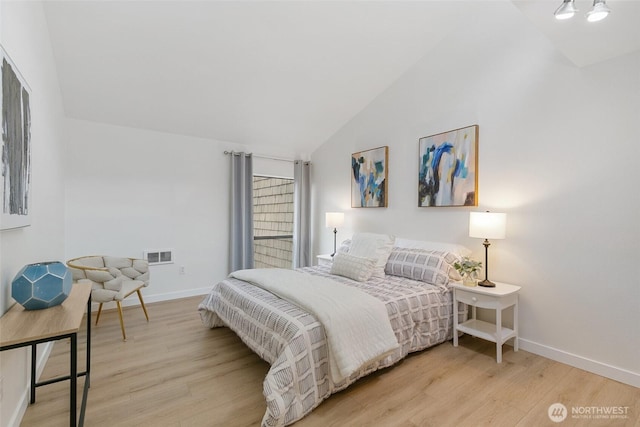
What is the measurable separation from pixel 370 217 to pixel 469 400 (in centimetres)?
258

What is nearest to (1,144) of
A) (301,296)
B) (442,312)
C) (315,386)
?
(301,296)

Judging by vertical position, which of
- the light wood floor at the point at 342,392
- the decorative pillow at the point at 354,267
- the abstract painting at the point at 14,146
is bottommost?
the light wood floor at the point at 342,392

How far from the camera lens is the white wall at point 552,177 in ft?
7.12

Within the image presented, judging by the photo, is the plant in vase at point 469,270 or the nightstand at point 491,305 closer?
the nightstand at point 491,305

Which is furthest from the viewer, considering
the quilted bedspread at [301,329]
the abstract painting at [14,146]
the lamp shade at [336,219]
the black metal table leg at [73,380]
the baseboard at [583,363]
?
the lamp shade at [336,219]

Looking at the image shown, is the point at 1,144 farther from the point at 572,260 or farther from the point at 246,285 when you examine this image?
the point at 572,260

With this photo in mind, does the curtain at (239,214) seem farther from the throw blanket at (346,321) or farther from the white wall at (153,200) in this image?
the throw blanket at (346,321)

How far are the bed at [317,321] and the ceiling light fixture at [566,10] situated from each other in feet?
6.45

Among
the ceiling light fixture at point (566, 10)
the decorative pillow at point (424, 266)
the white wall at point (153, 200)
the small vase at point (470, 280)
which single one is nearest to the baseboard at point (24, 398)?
the white wall at point (153, 200)

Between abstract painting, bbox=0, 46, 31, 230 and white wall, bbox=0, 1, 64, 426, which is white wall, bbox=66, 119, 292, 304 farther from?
abstract painting, bbox=0, 46, 31, 230

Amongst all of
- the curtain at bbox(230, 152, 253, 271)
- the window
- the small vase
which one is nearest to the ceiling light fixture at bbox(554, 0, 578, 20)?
the small vase

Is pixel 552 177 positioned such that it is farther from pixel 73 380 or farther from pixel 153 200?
pixel 153 200

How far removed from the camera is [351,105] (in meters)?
4.25

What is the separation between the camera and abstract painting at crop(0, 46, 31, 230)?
138 cm
